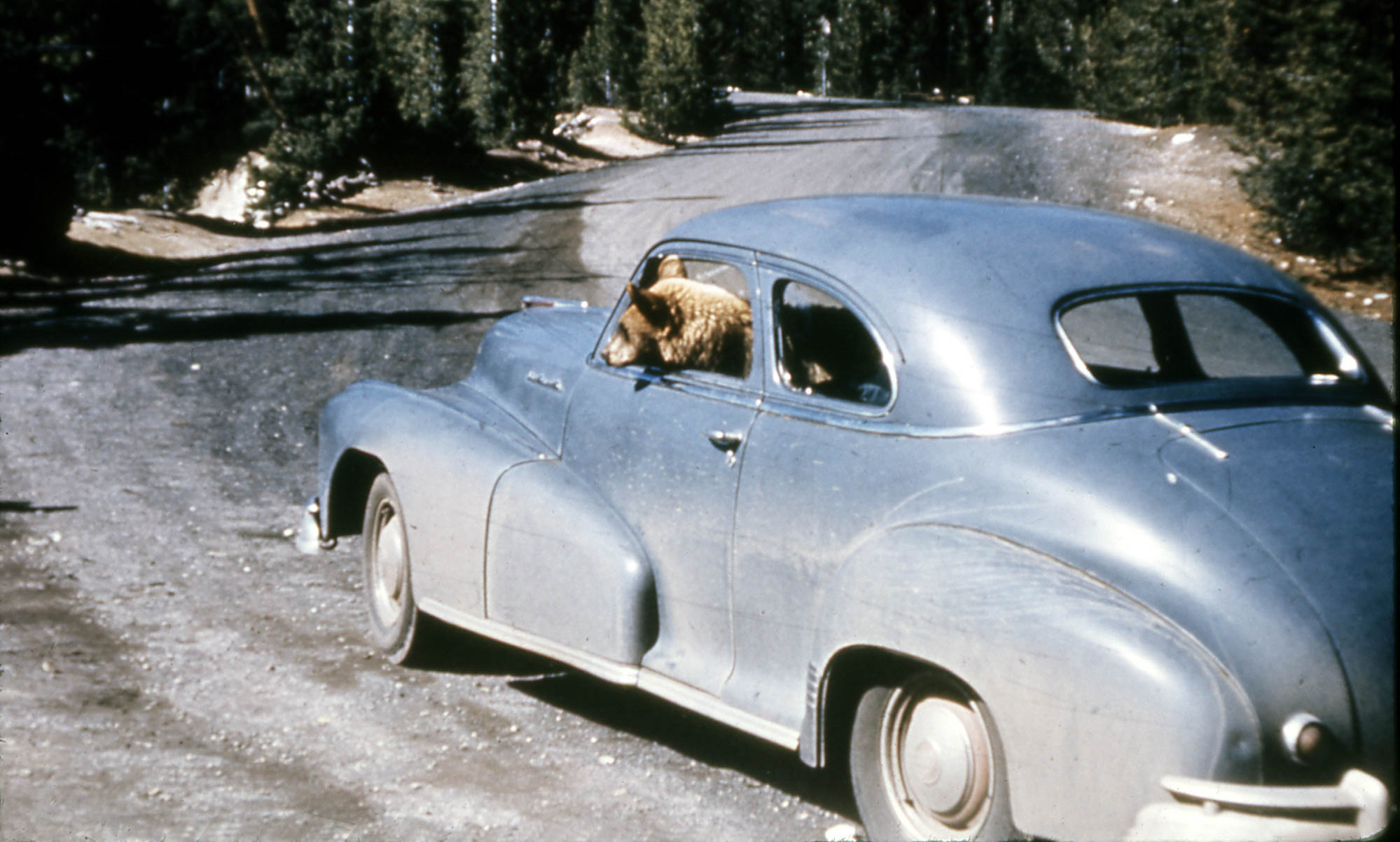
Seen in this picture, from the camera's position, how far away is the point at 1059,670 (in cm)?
294

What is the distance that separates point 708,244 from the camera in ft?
14.5

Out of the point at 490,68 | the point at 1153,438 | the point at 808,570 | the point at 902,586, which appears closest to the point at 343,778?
the point at 808,570

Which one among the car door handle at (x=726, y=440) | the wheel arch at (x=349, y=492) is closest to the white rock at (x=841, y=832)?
the car door handle at (x=726, y=440)

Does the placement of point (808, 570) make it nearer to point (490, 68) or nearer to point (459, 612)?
point (459, 612)

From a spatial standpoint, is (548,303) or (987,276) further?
(548,303)

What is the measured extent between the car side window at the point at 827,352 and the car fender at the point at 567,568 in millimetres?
757

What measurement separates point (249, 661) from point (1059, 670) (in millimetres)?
3377

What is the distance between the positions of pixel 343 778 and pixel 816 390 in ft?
6.19

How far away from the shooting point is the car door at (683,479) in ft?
13.1

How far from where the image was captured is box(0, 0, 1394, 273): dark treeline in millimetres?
13859

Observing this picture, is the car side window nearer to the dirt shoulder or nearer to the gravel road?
the gravel road

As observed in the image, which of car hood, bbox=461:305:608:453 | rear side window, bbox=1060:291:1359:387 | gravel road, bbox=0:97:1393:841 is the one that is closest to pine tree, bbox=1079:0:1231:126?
gravel road, bbox=0:97:1393:841

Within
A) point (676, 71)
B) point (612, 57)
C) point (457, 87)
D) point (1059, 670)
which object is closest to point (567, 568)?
point (1059, 670)

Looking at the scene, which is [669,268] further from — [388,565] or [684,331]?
[388,565]
